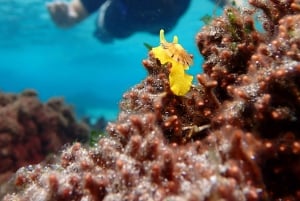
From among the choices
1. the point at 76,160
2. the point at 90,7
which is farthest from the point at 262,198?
the point at 90,7

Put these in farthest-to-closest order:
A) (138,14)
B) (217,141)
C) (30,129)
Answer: (138,14), (30,129), (217,141)

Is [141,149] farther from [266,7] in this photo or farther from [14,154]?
[14,154]

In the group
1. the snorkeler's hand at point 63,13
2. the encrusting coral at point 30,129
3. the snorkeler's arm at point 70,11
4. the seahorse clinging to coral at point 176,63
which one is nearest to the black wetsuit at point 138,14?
the snorkeler's arm at point 70,11

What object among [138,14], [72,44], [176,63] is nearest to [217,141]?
[176,63]

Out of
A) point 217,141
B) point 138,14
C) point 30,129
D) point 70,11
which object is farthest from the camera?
point 70,11

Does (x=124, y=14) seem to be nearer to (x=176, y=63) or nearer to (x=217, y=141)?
(x=176, y=63)

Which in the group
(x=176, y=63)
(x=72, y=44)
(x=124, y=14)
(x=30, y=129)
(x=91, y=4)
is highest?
(x=72, y=44)

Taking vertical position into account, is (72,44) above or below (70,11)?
above

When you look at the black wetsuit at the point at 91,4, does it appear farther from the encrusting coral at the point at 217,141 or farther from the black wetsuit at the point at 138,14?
the encrusting coral at the point at 217,141

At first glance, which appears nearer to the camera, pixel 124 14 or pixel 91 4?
pixel 124 14
